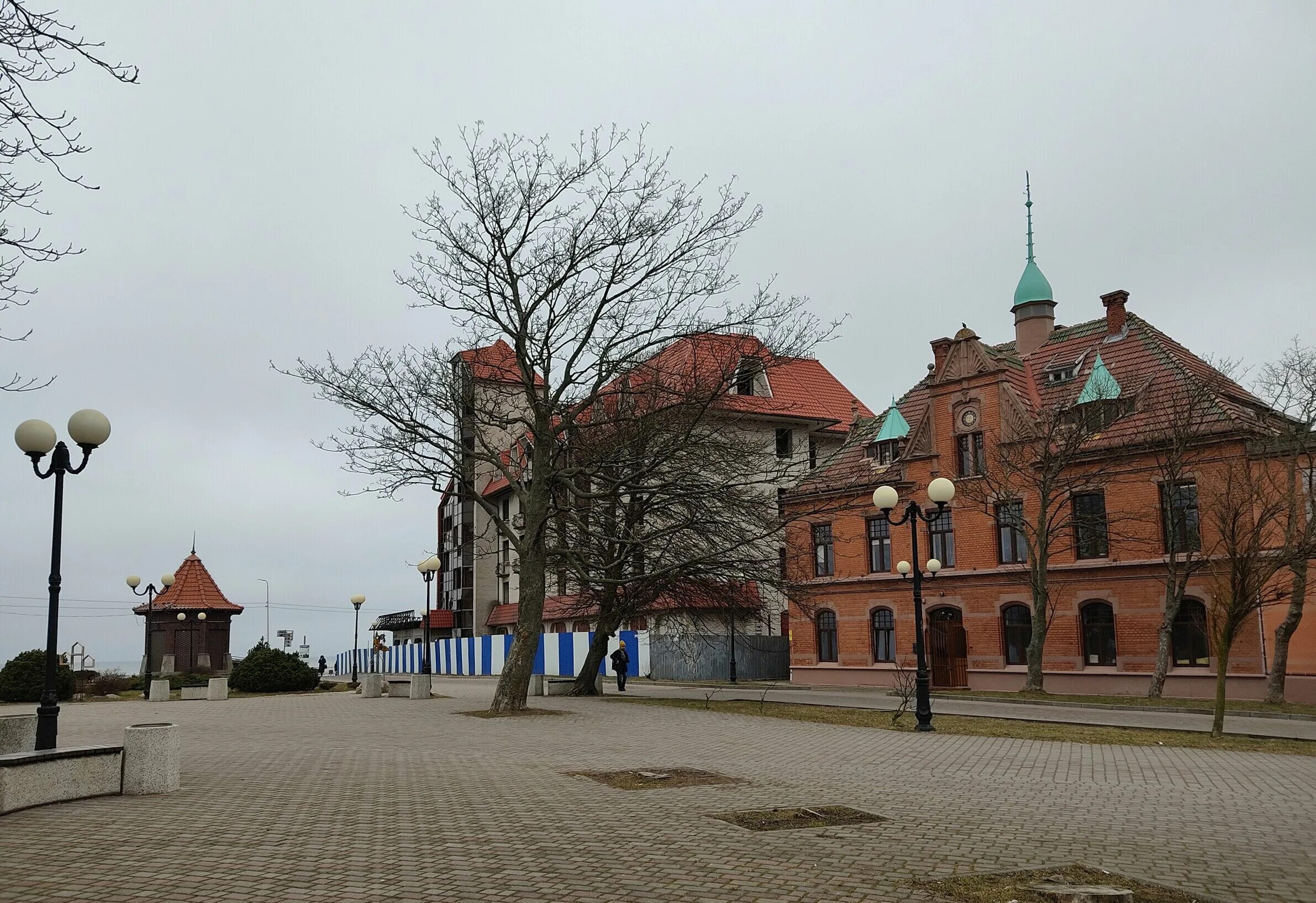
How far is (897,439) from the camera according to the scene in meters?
40.6

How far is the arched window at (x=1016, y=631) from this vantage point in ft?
116

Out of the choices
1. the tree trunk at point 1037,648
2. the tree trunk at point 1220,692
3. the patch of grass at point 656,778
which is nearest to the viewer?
the patch of grass at point 656,778

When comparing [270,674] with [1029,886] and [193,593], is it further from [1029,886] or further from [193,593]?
[1029,886]

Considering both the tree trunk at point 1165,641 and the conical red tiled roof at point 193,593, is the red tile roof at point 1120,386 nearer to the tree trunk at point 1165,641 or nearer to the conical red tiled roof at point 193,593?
the tree trunk at point 1165,641

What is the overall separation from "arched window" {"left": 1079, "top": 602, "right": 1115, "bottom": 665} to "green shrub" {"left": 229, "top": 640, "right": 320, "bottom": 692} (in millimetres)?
25683

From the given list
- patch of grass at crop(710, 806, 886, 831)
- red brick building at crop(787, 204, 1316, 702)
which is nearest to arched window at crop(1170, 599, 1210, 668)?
red brick building at crop(787, 204, 1316, 702)

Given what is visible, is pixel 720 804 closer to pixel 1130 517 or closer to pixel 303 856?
pixel 303 856

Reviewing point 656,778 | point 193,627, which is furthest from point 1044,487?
point 193,627

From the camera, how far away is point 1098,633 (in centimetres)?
3325

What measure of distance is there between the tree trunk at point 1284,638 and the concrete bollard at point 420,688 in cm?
2247

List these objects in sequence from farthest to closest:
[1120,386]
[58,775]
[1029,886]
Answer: [1120,386] < [58,775] < [1029,886]

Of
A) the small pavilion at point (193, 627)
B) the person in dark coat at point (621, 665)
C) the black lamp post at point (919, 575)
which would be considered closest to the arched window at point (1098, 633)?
the person in dark coat at point (621, 665)

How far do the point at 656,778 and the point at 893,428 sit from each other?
99.6 ft

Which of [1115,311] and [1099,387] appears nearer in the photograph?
[1099,387]
